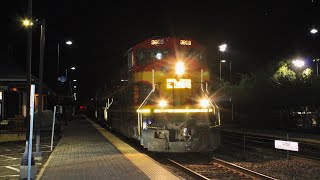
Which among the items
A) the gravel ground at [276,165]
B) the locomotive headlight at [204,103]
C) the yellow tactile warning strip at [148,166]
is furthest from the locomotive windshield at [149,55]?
the gravel ground at [276,165]

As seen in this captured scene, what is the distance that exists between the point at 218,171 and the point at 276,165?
2511 mm

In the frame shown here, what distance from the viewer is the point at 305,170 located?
520 inches

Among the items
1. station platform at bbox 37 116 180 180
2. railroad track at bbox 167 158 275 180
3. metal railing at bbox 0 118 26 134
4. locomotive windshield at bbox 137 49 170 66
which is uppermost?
locomotive windshield at bbox 137 49 170 66

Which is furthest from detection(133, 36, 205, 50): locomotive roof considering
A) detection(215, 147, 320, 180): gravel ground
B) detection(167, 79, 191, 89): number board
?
detection(215, 147, 320, 180): gravel ground

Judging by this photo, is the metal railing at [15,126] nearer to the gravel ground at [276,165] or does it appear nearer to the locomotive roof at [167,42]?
the locomotive roof at [167,42]

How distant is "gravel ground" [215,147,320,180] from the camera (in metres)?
12.3

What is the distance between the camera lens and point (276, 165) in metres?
14.4

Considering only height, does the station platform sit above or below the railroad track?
above

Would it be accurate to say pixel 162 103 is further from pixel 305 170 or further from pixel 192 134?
pixel 305 170

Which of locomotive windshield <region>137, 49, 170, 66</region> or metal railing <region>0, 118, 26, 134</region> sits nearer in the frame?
locomotive windshield <region>137, 49, 170, 66</region>

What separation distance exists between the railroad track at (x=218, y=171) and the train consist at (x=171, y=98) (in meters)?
0.64

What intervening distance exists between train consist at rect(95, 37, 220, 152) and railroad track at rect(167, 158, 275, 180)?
64 cm

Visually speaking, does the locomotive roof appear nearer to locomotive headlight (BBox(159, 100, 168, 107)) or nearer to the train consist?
the train consist

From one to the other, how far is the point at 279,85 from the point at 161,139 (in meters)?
28.1
